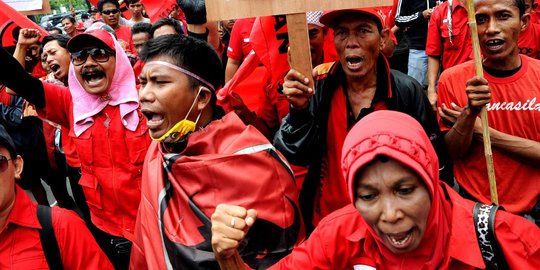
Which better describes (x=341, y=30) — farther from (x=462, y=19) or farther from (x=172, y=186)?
(x=462, y=19)

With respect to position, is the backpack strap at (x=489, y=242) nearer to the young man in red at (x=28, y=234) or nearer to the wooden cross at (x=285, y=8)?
the wooden cross at (x=285, y=8)

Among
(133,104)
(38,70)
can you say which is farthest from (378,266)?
(38,70)

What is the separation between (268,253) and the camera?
7.09 ft

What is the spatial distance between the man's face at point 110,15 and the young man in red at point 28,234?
5485mm

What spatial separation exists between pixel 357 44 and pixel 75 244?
153 cm

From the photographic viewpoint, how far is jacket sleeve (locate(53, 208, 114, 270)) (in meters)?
2.31

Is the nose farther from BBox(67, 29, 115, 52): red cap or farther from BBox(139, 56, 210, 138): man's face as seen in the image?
BBox(67, 29, 115, 52): red cap

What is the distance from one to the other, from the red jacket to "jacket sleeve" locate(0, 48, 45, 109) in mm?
1944

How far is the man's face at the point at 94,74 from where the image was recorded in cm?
329

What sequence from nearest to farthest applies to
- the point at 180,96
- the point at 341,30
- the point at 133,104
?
the point at 180,96 → the point at 341,30 → the point at 133,104

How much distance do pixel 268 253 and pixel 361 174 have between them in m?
0.62

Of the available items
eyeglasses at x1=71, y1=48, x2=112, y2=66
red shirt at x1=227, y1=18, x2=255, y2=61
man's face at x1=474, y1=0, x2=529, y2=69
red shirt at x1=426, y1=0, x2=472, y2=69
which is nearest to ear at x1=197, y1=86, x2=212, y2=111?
eyeglasses at x1=71, y1=48, x2=112, y2=66

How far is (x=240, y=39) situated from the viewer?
14.6ft

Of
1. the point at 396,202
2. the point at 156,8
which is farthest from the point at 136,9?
the point at 396,202
